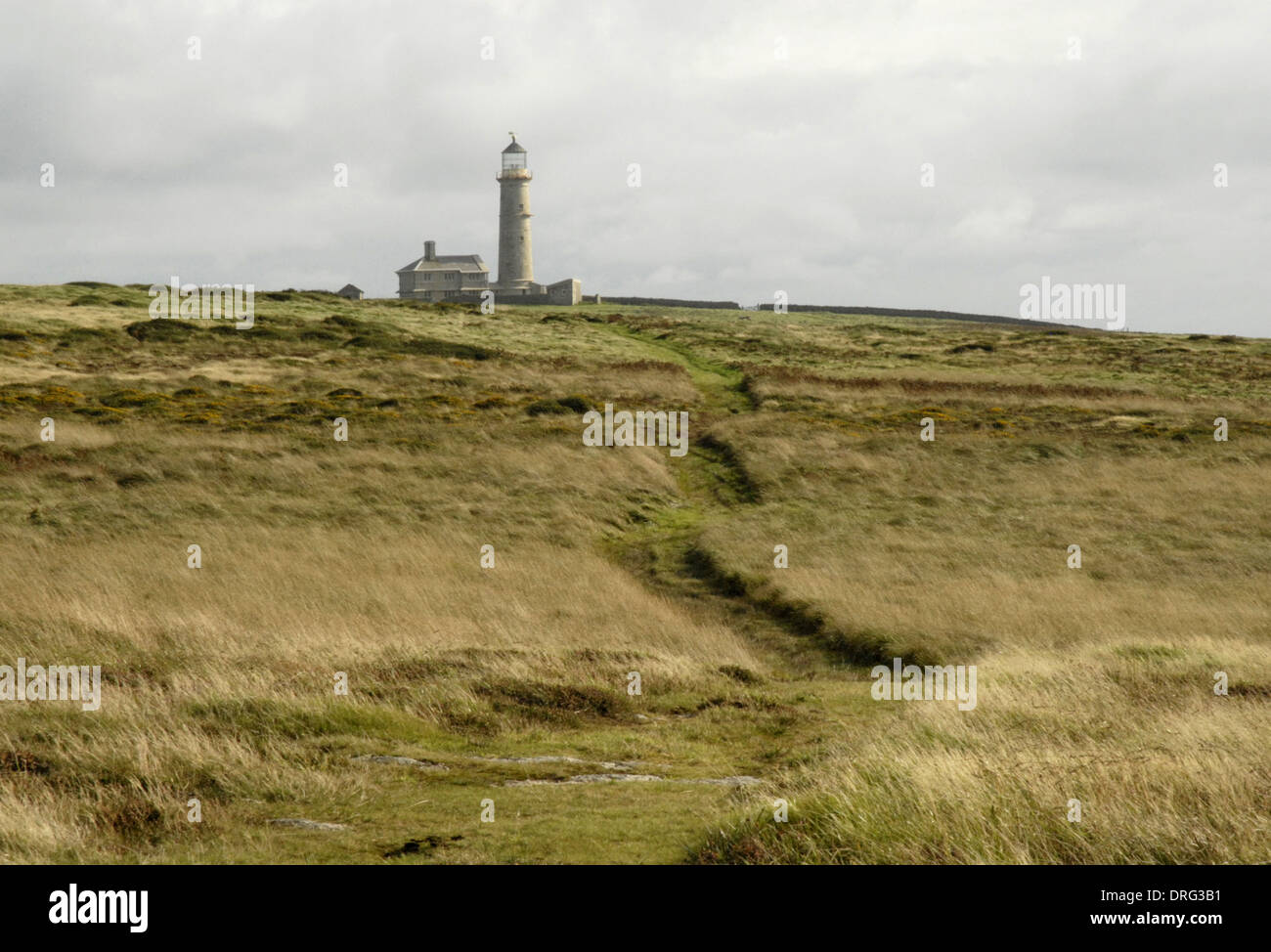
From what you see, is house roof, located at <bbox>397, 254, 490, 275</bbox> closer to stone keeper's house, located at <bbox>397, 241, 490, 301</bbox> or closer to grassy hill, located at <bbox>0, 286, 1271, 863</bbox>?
stone keeper's house, located at <bbox>397, 241, 490, 301</bbox>

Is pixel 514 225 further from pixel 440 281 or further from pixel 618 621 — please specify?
pixel 618 621

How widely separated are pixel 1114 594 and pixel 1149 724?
11600 mm

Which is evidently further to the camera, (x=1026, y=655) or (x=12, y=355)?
(x=12, y=355)

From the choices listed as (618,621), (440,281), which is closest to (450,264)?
(440,281)

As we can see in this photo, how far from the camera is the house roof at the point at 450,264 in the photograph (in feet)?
436

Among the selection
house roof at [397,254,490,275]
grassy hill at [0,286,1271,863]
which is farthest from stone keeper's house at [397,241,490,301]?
grassy hill at [0,286,1271,863]

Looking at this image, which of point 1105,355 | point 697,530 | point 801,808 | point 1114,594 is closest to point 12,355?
point 697,530

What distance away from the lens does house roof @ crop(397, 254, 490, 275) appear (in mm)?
132875

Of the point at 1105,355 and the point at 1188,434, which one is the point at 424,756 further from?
the point at 1105,355

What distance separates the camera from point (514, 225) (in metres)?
128

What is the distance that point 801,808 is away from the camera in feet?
25.8

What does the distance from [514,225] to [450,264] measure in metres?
11.4

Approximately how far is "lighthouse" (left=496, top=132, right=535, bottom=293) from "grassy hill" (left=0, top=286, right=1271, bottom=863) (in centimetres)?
7991

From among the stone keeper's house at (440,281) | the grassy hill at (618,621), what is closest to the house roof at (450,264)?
the stone keeper's house at (440,281)
